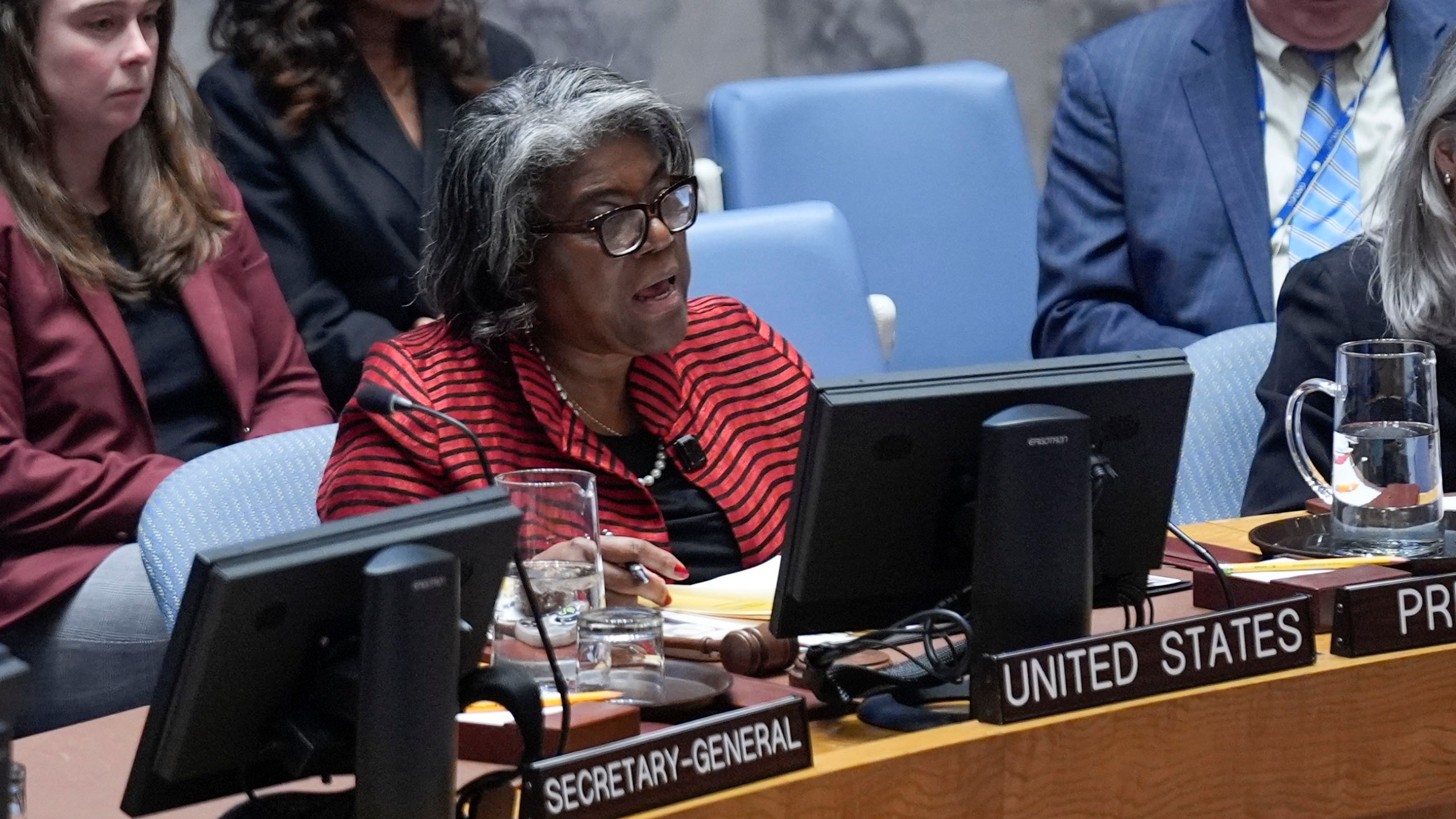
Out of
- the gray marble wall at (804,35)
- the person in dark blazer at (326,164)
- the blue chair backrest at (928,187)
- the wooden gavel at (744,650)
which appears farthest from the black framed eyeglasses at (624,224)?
the gray marble wall at (804,35)

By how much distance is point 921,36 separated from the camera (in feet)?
14.6

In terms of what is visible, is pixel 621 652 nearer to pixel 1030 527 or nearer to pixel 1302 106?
pixel 1030 527

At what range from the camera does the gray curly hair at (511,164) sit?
2172 mm

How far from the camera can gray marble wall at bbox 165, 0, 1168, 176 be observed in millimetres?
4086

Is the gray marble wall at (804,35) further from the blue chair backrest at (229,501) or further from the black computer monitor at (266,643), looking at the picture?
the black computer monitor at (266,643)

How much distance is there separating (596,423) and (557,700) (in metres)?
0.82

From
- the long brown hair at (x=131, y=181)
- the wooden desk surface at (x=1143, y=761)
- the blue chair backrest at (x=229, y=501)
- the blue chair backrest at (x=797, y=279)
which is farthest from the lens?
the blue chair backrest at (x=797, y=279)

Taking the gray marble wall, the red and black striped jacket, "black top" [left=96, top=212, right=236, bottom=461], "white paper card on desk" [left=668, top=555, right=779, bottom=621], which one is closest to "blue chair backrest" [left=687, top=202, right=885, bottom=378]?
the red and black striped jacket

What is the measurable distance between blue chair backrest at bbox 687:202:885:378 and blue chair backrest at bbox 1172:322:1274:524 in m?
0.53

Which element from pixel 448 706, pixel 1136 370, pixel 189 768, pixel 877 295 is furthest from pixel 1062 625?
pixel 877 295

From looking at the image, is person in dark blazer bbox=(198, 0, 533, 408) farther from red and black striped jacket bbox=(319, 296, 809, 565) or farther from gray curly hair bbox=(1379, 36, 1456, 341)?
gray curly hair bbox=(1379, 36, 1456, 341)

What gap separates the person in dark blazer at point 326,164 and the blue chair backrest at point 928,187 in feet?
2.18

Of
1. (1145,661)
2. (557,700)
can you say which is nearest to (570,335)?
(557,700)

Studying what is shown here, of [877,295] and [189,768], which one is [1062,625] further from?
[877,295]
